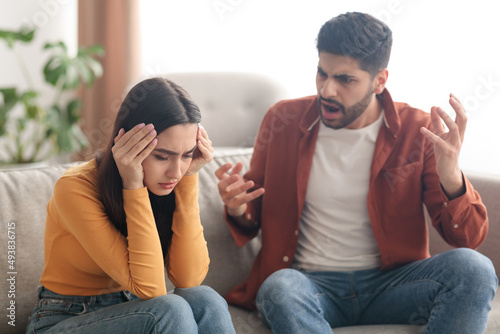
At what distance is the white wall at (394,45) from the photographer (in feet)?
6.77

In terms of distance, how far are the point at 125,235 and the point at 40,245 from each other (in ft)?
0.93

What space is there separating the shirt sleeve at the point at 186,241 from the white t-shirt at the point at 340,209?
386 mm

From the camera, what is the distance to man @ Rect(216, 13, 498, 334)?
1.35 meters

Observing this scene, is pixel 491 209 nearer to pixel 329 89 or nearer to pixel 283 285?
pixel 329 89

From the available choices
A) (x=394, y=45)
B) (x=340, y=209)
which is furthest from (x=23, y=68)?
(x=340, y=209)

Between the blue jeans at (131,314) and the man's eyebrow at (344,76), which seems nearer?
the blue jeans at (131,314)

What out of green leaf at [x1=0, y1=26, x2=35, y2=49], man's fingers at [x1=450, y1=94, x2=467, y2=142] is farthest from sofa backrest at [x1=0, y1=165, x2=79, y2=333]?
green leaf at [x1=0, y1=26, x2=35, y2=49]

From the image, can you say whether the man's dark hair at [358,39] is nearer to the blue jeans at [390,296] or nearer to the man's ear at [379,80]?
the man's ear at [379,80]

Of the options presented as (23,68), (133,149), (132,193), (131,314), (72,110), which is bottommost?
(72,110)

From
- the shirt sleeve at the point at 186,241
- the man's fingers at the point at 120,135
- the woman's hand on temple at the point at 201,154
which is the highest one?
the man's fingers at the point at 120,135

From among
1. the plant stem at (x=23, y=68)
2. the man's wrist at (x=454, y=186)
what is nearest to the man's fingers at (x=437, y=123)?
the man's wrist at (x=454, y=186)

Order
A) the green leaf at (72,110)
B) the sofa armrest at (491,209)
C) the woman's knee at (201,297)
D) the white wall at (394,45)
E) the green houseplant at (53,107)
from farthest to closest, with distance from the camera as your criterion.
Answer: the green leaf at (72,110)
the green houseplant at (53,107)
the white wall at (394,45)
the sofa armrest at (491,209)
the woman's knee at (201,297)

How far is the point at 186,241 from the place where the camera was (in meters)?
1.25

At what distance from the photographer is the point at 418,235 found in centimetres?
150
